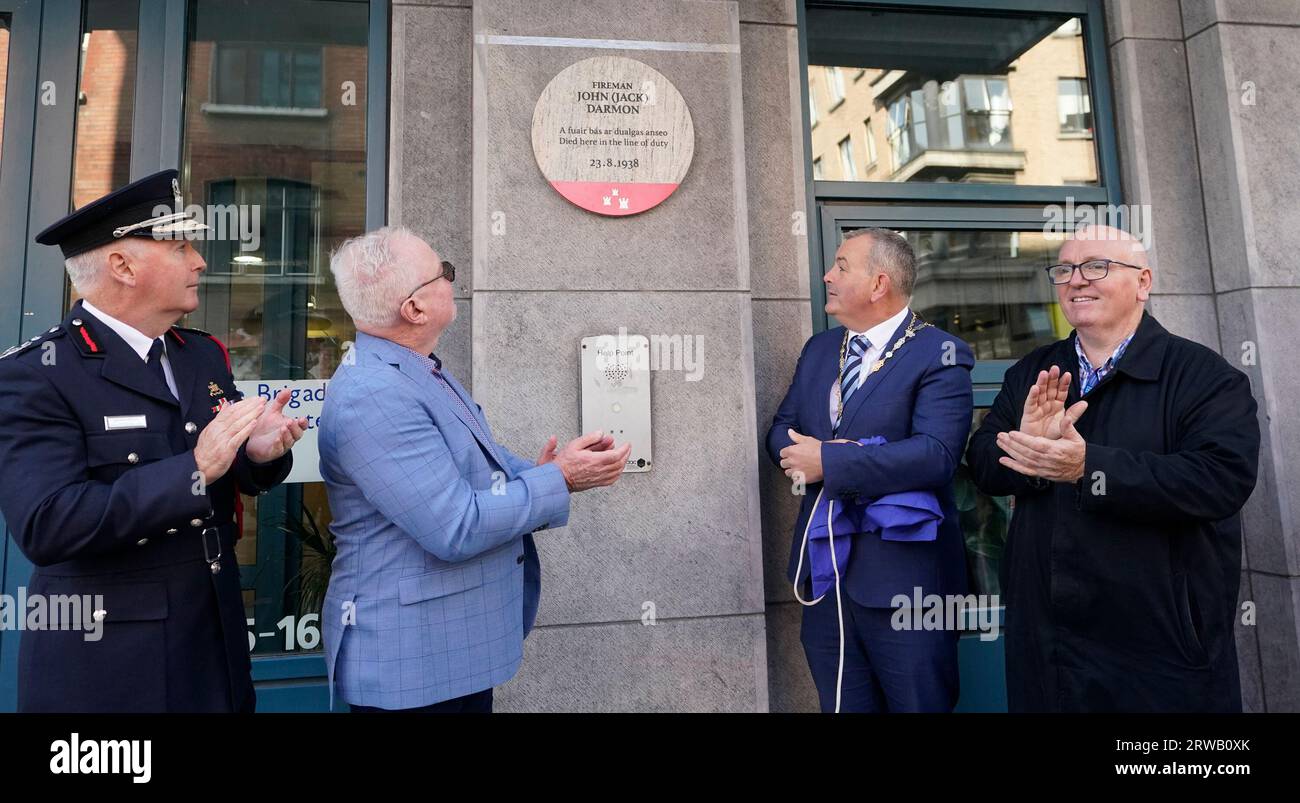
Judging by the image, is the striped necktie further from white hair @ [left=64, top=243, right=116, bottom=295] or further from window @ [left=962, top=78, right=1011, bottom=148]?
white hair @ [left=64, top=243, right=116, bottom=295]

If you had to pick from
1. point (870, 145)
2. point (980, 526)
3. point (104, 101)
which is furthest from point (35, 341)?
point (980, 526)

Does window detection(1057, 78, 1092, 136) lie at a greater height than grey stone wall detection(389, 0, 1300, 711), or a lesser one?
greater

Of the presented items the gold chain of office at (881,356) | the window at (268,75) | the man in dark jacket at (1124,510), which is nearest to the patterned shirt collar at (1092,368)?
the man in dark jacket at (1124,510)

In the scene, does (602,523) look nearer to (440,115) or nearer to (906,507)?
(906,507)

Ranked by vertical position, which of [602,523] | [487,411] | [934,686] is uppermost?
[487,411]

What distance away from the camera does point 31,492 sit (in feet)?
5.88

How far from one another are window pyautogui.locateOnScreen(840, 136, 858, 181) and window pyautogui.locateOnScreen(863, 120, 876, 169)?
0.34ft

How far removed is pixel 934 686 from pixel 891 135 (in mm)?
2861

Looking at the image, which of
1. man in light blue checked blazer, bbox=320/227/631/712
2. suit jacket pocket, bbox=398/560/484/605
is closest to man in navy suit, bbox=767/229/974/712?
man in light blue checked blazer, bbox=320/227/631/712

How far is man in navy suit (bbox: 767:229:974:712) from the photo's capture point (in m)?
2.71

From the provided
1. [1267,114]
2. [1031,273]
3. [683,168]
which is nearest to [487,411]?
[683,168]

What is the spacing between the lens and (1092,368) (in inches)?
107
